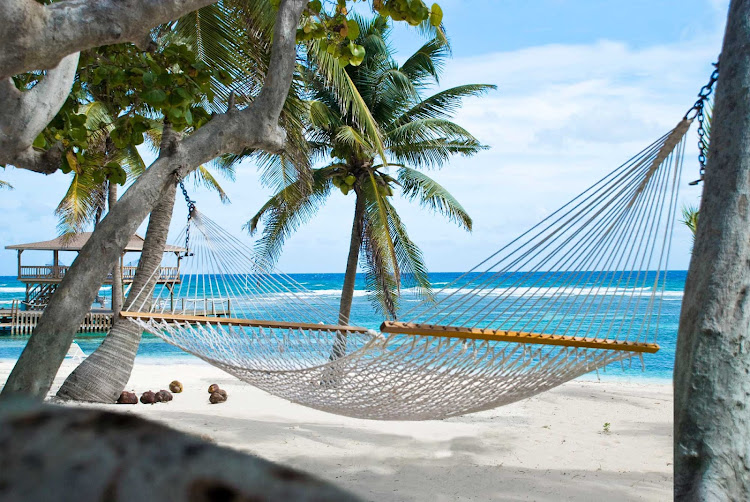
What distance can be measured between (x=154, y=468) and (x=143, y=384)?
6450 millimetres

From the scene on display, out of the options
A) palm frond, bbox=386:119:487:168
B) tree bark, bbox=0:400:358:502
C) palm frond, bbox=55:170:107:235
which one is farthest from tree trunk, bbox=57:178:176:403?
tree bark, bbox=0:400:358:502

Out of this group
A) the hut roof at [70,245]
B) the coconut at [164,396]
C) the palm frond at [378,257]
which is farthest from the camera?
the hut roof at [70,245]

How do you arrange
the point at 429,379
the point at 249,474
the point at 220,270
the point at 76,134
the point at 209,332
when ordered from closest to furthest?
1. the point at 249,474
2. the point at 76,134
3. the point at 429,379
4. the point at 209,332
5. the point at 220,270

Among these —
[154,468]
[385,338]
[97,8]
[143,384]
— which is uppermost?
[97,8]

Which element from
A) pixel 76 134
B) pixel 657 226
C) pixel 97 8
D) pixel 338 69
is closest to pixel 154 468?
pixel 97 8

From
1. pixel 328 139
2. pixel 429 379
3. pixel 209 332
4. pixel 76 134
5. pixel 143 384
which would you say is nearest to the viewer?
pixel 76 134

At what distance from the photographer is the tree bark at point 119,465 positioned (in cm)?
12

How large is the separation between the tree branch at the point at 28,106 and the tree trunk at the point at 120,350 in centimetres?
268

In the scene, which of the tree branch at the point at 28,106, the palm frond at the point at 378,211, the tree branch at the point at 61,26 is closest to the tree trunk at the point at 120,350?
the palm frond at the point at 378,211

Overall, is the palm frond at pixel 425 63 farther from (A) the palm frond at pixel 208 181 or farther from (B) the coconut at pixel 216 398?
(B) the coconut at pixel 216 398

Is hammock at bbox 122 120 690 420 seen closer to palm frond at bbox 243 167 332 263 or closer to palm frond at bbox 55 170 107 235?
palm frond at bbox 243 167 332 263

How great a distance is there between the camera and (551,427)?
4.30 m

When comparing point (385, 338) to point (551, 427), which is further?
point (551, 427)

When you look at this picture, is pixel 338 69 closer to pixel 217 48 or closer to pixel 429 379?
pixel 217 48
